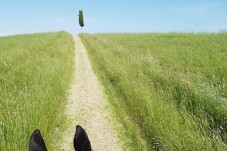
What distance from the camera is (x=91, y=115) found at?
30.1 ft

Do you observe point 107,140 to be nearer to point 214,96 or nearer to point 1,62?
point 214,96

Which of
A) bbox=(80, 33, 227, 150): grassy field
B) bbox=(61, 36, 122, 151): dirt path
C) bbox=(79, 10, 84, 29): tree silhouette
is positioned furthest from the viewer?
bbox=(79, 10, 84, 29): tree silhouette

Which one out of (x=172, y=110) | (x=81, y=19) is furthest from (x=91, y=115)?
(x=81, y=19)

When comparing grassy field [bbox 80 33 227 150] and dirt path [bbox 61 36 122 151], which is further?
dirt path [bbox 61 36 122 151]

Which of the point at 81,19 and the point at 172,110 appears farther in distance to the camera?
the point at 81,19

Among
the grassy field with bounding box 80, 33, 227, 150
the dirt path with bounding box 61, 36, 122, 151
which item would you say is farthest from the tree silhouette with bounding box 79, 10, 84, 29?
the grassy field with bounding box 80, 33, 227, 150

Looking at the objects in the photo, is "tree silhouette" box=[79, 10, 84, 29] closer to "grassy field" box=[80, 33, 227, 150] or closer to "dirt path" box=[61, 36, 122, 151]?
"dirt path" box=[61, 36, 122, 151]

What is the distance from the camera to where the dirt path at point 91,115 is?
284 inches

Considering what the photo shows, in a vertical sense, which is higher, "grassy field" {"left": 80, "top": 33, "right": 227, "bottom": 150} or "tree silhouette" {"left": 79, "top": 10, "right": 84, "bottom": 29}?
"tree silhouette" {"left": 79, "top": 10, "right": 84, "bottom": 29}

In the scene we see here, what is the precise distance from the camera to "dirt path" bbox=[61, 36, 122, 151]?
23.7 ft

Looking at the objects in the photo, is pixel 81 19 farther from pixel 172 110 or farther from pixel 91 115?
pixel 172 110

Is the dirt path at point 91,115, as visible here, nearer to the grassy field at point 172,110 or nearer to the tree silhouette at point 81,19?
the grassy field at point 172,110

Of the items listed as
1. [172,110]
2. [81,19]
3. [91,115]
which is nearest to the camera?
[172,110]

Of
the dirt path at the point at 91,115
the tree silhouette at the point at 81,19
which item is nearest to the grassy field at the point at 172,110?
the dirt path at the point at 91,115
